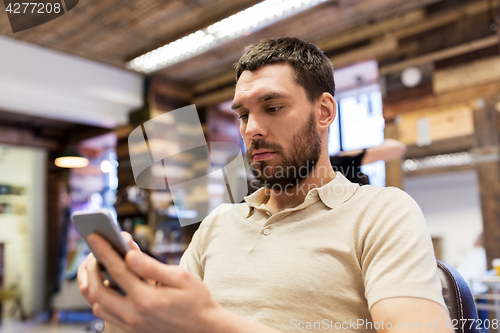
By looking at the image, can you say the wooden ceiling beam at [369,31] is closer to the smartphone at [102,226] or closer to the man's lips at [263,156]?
the man's lips at [263,156]

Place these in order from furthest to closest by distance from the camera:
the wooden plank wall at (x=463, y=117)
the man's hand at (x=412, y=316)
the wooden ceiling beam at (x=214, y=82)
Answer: the wooden ceiling beam at (x=214, y=82) < the wooden plank wall at (x=463, y=117) < the man's hand at (x=412, y=316)

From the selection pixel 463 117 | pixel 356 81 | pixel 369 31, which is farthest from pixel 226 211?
pixel 356 81

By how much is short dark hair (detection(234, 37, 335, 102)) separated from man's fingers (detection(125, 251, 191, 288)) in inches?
24.2

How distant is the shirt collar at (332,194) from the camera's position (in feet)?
3.21

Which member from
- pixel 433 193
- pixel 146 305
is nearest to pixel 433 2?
pixel 433 193

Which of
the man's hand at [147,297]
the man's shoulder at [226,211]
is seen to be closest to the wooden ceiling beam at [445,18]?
the man's shoulder at [226,211]

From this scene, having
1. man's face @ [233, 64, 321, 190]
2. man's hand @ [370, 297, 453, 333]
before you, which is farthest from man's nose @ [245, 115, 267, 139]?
man's hand @ [370, 297, 453, 333]

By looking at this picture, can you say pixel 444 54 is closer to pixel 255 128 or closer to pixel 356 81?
pixel 356 81

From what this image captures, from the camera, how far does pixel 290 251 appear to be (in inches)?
35.1

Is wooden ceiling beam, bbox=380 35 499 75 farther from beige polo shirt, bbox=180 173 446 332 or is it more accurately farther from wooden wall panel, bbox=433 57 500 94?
beige polo shirt, bbox=180 173 446 332

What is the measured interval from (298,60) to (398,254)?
1.73ft

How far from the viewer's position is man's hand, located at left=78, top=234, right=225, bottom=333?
0.50 metres

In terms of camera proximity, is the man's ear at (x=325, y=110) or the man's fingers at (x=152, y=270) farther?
the man's ear at (x=325, y=110)

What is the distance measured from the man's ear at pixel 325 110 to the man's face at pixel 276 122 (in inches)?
1.4
